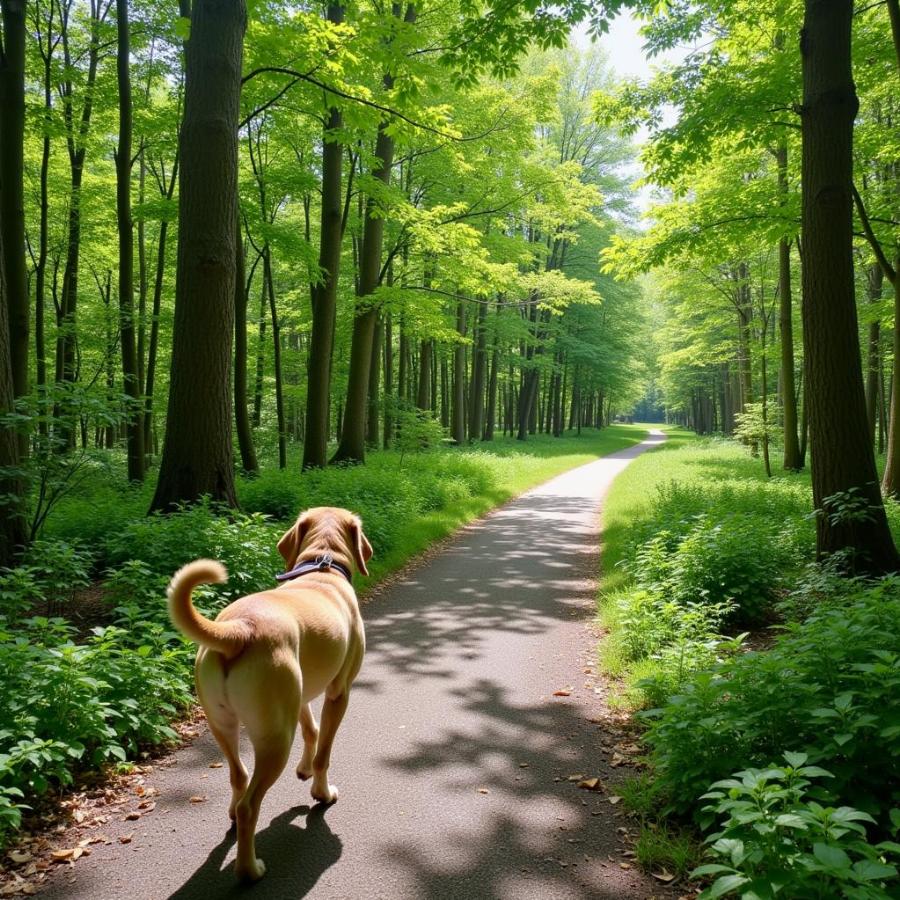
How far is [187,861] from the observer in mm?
2801

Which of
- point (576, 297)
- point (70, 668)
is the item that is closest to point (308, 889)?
point (70, 668)

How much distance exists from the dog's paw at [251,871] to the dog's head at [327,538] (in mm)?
1524

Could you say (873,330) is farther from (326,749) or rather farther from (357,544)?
(326,749)

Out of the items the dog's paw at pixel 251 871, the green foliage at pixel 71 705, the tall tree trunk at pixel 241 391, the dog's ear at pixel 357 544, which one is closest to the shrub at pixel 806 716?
the dog's ear at pixel 357 544

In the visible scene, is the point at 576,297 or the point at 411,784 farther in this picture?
the point at 576,297

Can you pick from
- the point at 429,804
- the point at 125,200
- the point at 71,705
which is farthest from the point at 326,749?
the point at 125,200

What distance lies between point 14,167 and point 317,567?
328 inches

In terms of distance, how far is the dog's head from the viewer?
3.67 meters

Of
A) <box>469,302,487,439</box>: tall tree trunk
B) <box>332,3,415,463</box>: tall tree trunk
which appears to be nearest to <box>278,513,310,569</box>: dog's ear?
<box>332,3,415,463</box>: tall tree trunk

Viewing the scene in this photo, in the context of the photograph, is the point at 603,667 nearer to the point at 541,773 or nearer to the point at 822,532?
the point at 541,773

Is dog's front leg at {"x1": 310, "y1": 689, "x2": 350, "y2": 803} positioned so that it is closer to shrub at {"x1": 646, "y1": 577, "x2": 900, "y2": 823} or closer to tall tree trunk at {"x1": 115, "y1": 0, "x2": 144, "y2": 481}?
shrub at {"x1": 646, "y1": 577, "x2": 900, "y2": 823}

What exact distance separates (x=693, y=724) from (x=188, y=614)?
260cm

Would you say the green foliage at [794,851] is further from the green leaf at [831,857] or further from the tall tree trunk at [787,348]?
the tall tree trunk at [787,348]

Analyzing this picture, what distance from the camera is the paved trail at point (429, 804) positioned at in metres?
2.69
